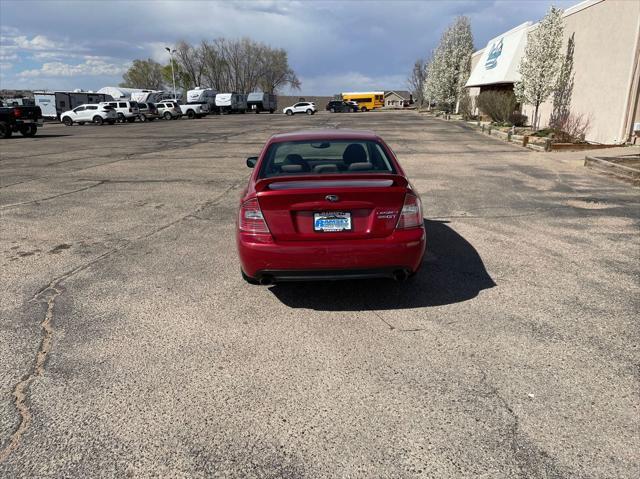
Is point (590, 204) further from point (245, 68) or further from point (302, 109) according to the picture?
point (245, 68)

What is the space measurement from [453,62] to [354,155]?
166ft

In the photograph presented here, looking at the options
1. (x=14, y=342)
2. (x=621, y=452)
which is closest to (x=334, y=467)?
(x=621, y=452)

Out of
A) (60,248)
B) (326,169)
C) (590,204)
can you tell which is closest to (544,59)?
(590,204)

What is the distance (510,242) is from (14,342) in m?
5.63

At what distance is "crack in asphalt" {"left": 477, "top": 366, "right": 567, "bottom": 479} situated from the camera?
236 centimetres

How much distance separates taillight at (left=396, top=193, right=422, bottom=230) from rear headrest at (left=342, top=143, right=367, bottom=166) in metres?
0.94

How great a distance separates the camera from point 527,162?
47.3ft

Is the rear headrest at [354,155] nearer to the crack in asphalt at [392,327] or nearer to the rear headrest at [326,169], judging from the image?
the rear headrest at [326,169]

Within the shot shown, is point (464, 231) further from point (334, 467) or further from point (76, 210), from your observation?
point (76, 210)

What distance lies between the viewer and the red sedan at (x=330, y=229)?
3.83 metres

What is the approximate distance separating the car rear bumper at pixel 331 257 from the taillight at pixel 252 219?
8 centimetres

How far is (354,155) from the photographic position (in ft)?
15.9

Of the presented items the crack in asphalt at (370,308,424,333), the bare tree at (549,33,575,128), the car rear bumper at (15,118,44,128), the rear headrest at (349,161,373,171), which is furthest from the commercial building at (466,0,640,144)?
the car rear bumper at (15,118,44,128)

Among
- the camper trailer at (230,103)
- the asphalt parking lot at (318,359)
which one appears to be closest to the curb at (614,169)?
the asphalt parking lot at (318,359)
